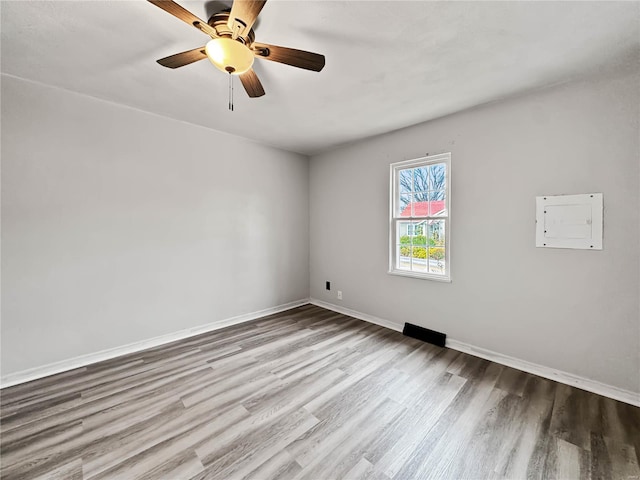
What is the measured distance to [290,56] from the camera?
1.65m

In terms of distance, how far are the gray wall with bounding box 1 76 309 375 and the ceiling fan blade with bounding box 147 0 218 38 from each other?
6.35ft

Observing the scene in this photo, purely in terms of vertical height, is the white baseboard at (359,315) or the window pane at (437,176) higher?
the window pane at (437,176)

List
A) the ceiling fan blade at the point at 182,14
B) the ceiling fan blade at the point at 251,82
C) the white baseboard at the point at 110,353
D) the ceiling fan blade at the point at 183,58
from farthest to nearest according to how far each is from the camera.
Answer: the white baseboard at the point at 110,353 → the ceiling fan blade at the point at 251,82 → the ceiling fan blade at the point at 183,58 → the ceiling fan blade at the point at 182,14

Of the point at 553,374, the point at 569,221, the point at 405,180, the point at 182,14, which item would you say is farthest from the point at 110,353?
the point at 569,221

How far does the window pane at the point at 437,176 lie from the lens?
305 cm

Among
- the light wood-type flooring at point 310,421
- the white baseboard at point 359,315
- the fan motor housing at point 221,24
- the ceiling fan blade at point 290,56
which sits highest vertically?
the fan motor housing at point 221,24

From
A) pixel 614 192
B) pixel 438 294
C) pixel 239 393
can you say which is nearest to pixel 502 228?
pixel 614 192

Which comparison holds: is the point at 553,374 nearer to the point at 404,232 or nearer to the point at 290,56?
the point at 404,232

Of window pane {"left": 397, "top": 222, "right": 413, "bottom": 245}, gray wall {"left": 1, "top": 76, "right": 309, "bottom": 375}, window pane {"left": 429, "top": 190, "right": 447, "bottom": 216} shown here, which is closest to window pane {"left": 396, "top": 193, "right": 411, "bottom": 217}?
window pane {"left": 397, "top": 222, "right": 413, "bottom": 245}

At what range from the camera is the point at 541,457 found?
155 centimetres

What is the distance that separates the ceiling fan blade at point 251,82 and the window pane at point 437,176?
216 cm

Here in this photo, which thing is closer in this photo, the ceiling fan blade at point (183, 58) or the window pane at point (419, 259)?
the ceiling fan blade at point (183, 58)

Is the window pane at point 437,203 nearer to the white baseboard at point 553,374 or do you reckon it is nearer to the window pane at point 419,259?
the window pane at point 419,259

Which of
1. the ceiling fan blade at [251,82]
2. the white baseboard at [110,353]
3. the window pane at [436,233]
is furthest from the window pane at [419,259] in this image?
the ceiling fan blade at [251,82]
